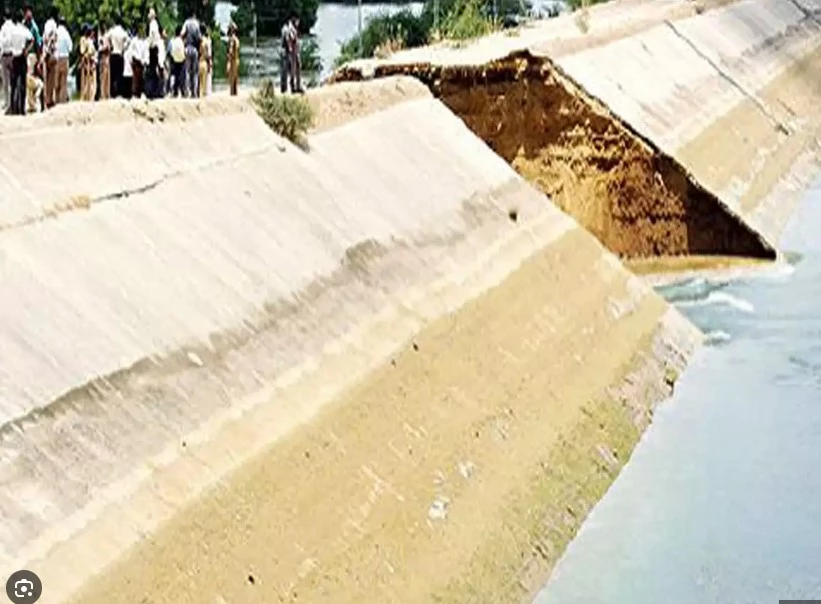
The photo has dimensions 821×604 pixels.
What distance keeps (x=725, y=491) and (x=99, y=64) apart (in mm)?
10331

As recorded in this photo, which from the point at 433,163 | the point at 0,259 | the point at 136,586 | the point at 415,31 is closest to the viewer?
the point at 136,586

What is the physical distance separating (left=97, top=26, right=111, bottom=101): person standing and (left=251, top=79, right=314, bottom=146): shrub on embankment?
363 cm

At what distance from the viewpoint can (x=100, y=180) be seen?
14383 millimetres

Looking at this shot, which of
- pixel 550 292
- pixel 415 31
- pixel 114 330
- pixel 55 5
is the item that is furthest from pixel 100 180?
pixel 415 31

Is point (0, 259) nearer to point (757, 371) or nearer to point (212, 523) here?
point (212, 523)

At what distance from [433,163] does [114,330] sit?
9237mm

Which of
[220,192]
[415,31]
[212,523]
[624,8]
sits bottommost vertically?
[415,31]

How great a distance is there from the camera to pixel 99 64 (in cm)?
2214

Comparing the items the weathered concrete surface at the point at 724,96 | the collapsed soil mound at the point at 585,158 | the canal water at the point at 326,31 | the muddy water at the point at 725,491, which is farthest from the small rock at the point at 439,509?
the canal water at the point at 326,31

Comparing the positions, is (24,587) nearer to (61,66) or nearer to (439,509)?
(439,509)

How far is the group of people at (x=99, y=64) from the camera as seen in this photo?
19609 millimetres

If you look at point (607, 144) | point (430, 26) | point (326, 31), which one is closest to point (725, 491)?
point (607, 144)

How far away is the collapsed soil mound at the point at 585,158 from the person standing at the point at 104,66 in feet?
17.8

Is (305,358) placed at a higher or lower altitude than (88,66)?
higher
